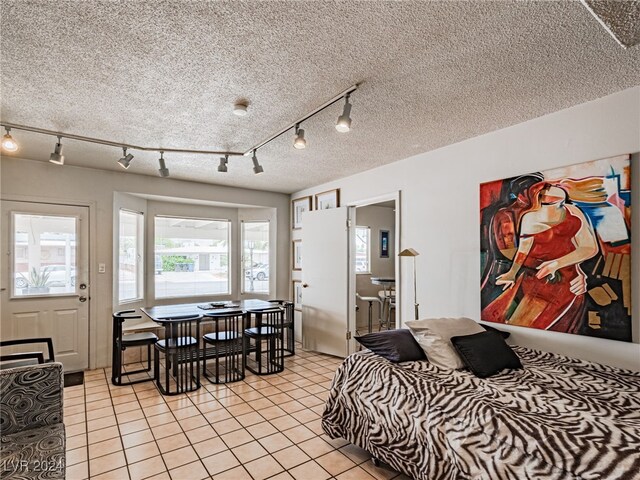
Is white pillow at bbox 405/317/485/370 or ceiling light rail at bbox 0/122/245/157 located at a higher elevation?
ceiling light rail at bbox 0/122/245/157

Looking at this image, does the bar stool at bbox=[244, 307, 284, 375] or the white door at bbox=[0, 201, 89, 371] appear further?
the bar stool at bbox=[244, 307, 284, 375]

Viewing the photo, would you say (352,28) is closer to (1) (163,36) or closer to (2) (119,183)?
(1) (163,36)

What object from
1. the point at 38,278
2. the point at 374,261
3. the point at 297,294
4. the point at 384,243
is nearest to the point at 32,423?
the point at 38,278

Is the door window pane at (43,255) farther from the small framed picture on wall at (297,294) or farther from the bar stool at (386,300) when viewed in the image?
the bar stool at (386,300)

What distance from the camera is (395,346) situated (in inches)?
103

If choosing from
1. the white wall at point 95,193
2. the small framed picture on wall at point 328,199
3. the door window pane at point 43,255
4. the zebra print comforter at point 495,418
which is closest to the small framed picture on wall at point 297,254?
the small framed picture on wall at point 328,199

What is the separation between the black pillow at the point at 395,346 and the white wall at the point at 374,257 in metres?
3.88

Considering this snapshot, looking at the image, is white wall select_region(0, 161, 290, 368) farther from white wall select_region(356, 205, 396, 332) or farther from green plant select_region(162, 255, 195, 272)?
white wall select_region(356, 205, 396, 332)

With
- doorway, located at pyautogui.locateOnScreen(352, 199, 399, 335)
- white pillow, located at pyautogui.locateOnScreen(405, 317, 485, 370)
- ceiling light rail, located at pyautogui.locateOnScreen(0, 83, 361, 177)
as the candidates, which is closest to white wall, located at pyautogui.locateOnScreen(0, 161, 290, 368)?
ceiling light rail, located at pyautogui.locateOnScreen(0, 83, 361, 177)

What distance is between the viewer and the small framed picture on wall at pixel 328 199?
5.12 m

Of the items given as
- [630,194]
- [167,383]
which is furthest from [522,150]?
[167,383]

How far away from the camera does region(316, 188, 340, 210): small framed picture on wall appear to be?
16.8ft

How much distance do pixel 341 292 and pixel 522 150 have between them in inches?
109

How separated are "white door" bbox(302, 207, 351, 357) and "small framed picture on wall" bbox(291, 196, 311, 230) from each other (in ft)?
1.47
